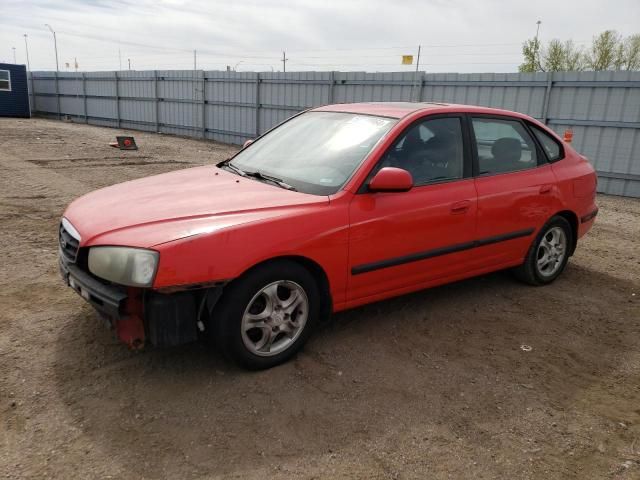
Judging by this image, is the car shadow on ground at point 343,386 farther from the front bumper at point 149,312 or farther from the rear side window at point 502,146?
the rear side window at point 502,146

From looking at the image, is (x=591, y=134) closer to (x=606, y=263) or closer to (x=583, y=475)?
(x=606, y=263)

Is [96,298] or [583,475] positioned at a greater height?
[96,298]

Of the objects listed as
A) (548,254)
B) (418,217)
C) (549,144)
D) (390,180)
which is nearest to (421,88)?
(549,144)

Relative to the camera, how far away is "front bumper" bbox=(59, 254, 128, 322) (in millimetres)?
2809

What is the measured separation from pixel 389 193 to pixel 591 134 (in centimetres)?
869

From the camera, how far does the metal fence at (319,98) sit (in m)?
10.2

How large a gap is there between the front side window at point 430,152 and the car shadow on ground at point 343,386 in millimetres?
1124

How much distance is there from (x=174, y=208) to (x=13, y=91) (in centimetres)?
3027

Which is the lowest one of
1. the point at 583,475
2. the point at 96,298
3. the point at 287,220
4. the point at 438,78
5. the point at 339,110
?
the point at 583,475

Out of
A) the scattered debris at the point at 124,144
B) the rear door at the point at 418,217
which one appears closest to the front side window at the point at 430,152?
the rear door at the point at 418,217

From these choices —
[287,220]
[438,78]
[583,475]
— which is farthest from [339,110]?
[438,78]

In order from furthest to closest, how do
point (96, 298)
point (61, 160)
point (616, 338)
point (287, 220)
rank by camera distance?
point (61, 160) → point (616, 338) → point (287, 220) → point (96, 298)

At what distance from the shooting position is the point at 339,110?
14.2ft

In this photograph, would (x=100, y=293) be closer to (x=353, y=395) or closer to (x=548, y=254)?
(x=353, y=395)
